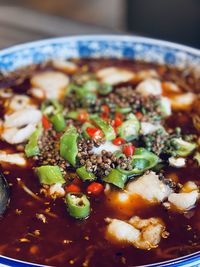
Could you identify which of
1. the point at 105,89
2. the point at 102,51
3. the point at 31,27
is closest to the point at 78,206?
the point at 105,89

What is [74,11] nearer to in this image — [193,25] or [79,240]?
[193,25]

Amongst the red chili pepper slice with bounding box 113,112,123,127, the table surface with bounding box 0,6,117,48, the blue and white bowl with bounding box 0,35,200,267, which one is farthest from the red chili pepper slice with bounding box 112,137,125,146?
the table surface with bounding box 0,6,117,48

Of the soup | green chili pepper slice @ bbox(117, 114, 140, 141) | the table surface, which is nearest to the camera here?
the soup

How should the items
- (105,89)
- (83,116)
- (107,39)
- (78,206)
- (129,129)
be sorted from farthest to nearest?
(107,39) < (105,89) < (83,116) < (129,129) < (78,206)

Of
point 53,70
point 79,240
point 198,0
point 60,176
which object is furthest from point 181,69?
point 198,0

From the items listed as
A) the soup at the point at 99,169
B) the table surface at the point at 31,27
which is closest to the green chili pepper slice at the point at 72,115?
the soup at the point at 99,169

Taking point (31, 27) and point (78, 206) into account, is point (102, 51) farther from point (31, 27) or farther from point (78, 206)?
point (78, 206)

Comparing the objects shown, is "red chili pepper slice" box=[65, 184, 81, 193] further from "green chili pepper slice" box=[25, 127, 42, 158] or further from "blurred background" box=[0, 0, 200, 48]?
"blurred background" box=[0, 0, 200, 48]
